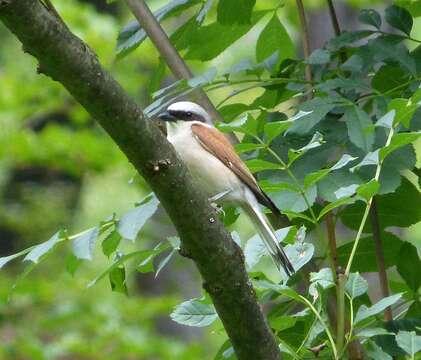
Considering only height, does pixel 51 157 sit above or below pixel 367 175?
below

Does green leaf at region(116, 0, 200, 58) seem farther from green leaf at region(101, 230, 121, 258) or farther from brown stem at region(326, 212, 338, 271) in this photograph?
brown stem at region(326, 212, 338, 271)

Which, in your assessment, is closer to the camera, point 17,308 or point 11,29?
point 11,29

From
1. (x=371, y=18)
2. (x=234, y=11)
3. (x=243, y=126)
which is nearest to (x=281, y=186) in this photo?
(x=243, y=126)

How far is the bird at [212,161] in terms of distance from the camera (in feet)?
11.4

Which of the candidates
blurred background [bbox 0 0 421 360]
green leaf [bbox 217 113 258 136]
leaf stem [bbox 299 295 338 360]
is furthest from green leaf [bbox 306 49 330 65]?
blurred background [bbox 0 0 421 360]

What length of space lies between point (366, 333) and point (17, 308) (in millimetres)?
6219

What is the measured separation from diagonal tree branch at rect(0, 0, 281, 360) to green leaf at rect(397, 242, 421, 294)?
644mm

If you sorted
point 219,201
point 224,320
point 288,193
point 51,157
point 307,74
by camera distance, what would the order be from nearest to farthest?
point 224,320, point 288,193, point 307,74, point 219,201, point 51,157

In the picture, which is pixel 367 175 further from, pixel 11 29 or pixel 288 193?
pixel 11 29

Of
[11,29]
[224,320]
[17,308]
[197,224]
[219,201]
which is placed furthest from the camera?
[17,308]

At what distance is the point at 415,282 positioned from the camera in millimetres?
2852

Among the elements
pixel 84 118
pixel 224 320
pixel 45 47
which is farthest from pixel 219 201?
pixel 84 118

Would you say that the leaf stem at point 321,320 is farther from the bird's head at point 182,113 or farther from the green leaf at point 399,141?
the bird's head at point 182,113

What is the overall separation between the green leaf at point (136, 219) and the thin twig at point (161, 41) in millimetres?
598
